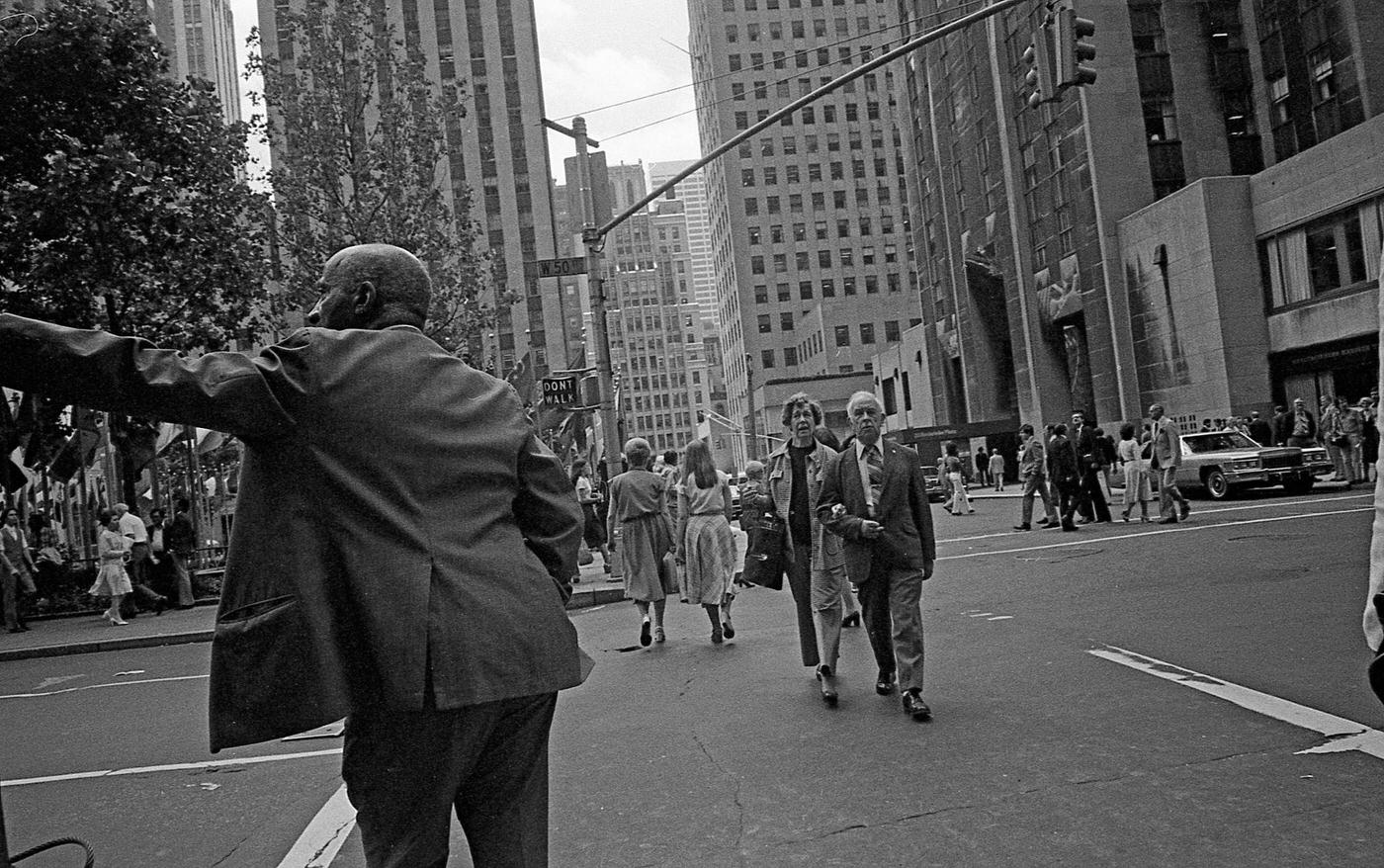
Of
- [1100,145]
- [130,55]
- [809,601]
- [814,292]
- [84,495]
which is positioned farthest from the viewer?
[814,292]

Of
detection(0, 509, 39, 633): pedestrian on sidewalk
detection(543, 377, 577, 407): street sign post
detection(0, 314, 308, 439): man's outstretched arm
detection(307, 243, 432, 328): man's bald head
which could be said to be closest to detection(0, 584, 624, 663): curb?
detection(0, 509, 39, 633): pedestrian on sidewalk

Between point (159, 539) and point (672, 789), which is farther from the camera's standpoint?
point (159, 539)

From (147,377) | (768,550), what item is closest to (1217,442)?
(768,550)

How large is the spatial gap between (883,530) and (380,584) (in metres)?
4.74

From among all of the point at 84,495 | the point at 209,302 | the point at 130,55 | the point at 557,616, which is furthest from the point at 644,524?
the point at 84,495

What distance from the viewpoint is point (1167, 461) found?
57.5 feet

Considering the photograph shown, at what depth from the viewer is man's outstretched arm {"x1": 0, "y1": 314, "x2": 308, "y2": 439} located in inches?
80.4

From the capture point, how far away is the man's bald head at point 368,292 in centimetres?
265

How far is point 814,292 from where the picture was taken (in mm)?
115688

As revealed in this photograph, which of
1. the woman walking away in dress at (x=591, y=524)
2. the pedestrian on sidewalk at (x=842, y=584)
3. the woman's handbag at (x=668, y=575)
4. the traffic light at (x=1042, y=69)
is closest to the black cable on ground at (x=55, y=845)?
the pedestrian on sidewalk at (x=842, y=584)

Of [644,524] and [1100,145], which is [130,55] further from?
[1100,145]

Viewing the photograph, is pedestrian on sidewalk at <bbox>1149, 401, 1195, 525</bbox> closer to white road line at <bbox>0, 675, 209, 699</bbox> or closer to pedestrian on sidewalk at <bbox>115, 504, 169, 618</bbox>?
white road line at <bbox>0, 675, 209, 699</bbox>

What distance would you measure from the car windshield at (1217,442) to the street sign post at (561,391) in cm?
1339

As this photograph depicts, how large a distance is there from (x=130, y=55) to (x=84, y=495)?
791 centimetres
